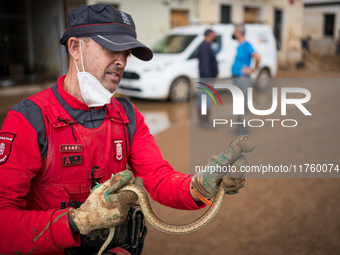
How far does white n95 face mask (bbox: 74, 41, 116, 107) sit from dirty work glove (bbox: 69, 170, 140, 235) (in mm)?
534

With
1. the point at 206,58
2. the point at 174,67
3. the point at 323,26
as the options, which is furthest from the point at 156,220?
the point at 323,26

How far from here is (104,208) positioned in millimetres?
1875

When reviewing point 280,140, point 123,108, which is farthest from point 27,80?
point 123,108

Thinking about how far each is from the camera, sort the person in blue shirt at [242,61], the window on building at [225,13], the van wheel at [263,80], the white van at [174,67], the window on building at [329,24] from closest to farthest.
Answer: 1. the person in blue shirt at [242,61]
2. the white van at [174,67]
3. the van wheel at [263,80]
4. the window on building at [225,13]
5. the window on building at [329,24]

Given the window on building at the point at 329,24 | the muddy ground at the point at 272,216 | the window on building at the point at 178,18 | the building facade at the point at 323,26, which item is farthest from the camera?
the window on building at the point at 329,24

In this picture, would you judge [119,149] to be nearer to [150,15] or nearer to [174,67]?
[174,67]

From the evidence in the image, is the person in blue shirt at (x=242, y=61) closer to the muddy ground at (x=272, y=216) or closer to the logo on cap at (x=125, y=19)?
the muddy ground at (x=272, y=216)

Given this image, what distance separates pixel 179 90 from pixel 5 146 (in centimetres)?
979

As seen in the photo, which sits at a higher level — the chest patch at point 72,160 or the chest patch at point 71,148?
the chest patch at point 71,148

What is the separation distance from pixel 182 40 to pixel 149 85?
6.99 feet

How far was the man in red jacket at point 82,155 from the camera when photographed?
1851mm

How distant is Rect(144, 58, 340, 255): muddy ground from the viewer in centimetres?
383

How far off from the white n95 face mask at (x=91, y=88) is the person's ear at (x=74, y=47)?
0.04 m

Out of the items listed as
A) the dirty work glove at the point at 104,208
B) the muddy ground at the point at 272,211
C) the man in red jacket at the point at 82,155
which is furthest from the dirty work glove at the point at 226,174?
the muddy ground at the point at 272,211
